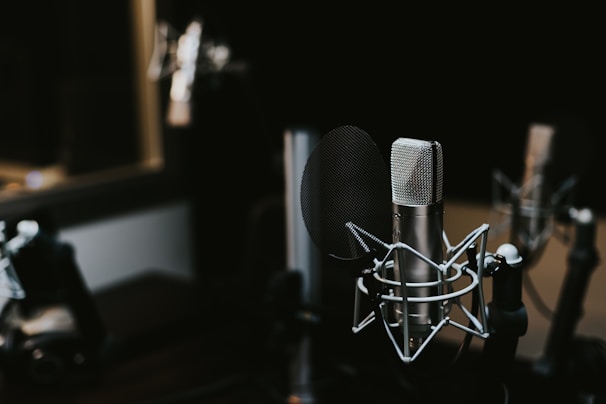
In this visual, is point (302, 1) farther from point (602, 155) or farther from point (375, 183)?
point (375, 183)

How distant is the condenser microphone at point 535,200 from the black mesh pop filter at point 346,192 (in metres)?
0.75

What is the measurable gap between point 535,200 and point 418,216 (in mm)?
836

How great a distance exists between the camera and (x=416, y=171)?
0.90 meters

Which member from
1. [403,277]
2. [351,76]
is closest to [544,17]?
[351,76]


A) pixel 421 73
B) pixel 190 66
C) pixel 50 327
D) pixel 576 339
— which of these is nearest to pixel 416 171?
pixel 576 339

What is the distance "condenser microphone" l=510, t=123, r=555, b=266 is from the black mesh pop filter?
0.75 meters

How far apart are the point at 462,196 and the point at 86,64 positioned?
5.57 feet

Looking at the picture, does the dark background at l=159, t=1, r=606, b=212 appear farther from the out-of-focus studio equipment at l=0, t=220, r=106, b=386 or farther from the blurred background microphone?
the out-of-focus studio equipment at l=0, t=220, r=106, b=386

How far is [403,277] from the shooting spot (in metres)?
0.85

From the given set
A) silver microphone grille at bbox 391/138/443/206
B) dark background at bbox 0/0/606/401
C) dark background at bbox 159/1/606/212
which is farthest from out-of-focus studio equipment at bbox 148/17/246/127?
silver microphone grille at bbox 391/138/443/206

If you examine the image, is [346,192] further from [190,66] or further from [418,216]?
[190,66]

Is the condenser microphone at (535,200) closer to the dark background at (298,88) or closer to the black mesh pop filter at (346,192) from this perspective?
the black mesh pop filter at (346,192)

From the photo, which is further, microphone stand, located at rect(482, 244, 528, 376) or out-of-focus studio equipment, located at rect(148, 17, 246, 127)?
out-of-focus studio equipment, located at rect(148, 17, 246, 127)

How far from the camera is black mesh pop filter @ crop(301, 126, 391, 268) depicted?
3.08 ft
